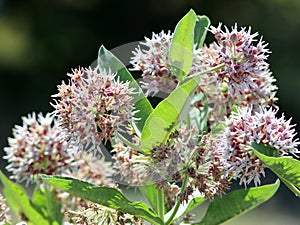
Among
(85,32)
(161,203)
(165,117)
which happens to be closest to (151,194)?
(161,203)

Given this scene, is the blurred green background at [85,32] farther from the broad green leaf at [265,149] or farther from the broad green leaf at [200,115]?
the broad green leaf at [265,149]

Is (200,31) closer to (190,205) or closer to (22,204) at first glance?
(190,205)

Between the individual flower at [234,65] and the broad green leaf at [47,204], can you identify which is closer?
the individual flower at [234,65]

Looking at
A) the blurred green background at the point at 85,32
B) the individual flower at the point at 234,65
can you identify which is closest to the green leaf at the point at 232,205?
the individual flower at the point at 234,65

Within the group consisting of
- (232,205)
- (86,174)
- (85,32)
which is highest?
(85,32)

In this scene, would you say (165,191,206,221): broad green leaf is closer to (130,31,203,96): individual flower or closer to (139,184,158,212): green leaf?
(139,184,158,212): green leaf

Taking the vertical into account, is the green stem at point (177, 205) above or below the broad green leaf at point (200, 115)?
below
